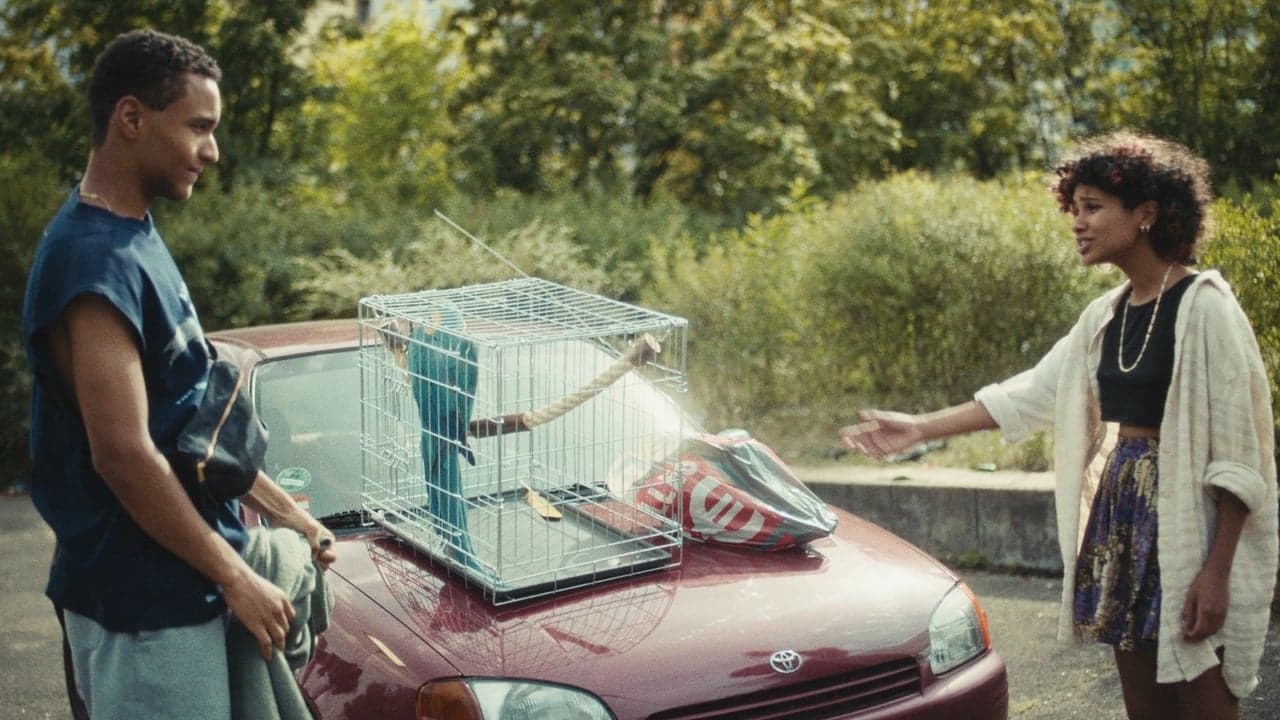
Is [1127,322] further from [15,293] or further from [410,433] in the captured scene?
[15,293]

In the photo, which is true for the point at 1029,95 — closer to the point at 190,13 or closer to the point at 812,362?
the point at 812,362

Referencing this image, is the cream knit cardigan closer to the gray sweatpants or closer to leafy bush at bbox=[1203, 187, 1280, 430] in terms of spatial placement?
the gray sweatpants

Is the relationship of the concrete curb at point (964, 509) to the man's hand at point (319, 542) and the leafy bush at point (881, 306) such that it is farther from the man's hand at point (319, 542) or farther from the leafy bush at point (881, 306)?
the man's hand at point (319, 542)

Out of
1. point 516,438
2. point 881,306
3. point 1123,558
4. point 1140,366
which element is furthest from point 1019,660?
point 881,306

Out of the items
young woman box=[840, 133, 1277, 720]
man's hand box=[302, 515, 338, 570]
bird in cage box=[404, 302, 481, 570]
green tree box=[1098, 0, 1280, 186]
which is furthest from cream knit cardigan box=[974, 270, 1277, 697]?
green tree box=[1098, 0, 1280, 186]

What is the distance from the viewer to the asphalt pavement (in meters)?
4.83

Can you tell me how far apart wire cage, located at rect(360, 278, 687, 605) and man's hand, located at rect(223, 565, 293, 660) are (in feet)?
2.89

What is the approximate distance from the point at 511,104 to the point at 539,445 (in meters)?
11.1

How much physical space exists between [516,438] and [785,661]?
1091 millimetres

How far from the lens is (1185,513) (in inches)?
122

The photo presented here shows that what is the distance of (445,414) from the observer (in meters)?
3.64

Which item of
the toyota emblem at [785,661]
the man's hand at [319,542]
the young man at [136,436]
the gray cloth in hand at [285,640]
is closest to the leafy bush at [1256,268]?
the toyota emblem at [785,661]

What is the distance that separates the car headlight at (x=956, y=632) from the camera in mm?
3592

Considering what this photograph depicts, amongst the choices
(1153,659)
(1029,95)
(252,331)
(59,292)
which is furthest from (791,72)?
(59,292)
